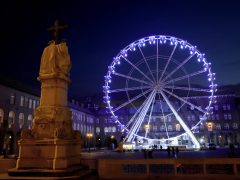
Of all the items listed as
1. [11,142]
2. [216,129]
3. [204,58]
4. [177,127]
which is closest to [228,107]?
[216,129]

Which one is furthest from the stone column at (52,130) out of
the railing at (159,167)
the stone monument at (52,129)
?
the railing at (159,167)

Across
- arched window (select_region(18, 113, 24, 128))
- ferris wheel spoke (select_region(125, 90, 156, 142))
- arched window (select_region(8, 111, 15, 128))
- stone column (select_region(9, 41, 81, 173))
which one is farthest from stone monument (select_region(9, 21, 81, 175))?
arched window (select_region(18, 113, 24, 128))

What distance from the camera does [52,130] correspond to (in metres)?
13.4

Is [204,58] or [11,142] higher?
[204,58]

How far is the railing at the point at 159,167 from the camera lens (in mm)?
13633

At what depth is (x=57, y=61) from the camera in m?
14.8

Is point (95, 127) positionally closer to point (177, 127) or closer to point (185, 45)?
point (177, 127)

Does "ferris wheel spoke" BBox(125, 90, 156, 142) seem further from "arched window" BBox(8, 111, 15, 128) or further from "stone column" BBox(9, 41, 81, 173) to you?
"stone column" BBox(9, 41, 81, 173)

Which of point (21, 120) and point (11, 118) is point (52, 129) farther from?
point (21, 120)

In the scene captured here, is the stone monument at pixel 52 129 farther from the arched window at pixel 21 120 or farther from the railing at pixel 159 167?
the arched window at pixel 21 120

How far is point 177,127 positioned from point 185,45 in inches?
2136

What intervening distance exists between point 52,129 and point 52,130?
54 mm

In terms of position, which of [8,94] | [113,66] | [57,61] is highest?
[113,66]

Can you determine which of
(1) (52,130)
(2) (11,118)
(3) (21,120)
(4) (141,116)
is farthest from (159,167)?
(3) (21,120)
